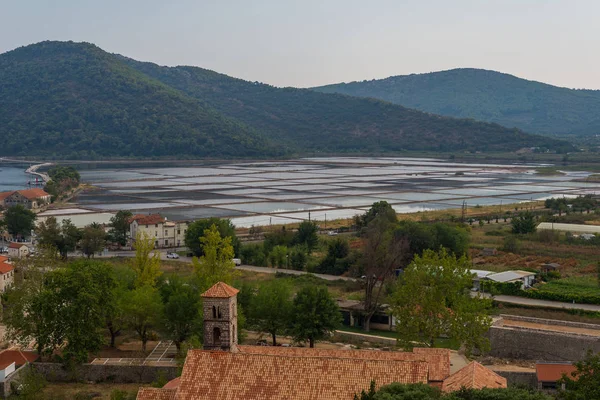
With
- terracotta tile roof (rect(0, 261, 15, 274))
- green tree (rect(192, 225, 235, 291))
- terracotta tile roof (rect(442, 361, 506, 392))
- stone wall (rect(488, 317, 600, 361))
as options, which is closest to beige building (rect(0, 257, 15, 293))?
terracotta tile roof (rect(0, 261, 15, 274))

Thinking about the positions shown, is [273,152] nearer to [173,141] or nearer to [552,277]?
[173,141]

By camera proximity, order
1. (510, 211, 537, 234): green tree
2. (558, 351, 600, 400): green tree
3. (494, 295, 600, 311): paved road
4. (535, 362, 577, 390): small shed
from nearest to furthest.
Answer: (558, 351, 600, 400): green tree, (535, 362, 577, 390): small shed, (494, 295, 600, 311): paved road, (510, 211, 537, 234): green tree

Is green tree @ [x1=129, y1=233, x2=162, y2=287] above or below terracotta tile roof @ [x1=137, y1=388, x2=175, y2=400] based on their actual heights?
above

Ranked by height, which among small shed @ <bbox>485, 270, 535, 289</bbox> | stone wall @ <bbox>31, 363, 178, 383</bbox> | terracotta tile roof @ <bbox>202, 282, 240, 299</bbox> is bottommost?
Result: stone wall @ <bbox>31, 363, 178, 383</bbox>

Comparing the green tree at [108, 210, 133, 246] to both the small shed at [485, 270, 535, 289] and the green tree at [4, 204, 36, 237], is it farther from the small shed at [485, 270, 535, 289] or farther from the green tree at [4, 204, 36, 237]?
the small shed at [485, 270, 535, 289]

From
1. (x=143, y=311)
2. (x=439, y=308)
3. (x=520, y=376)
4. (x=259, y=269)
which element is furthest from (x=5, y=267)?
(x=520, y=376)

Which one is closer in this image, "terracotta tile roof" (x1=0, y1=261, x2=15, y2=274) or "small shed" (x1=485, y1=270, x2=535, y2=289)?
"small shed" (x1=485, y1=270, x2=535, y2=289)

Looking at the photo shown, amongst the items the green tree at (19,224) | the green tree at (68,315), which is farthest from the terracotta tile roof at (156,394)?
the green tree at (19,224)
